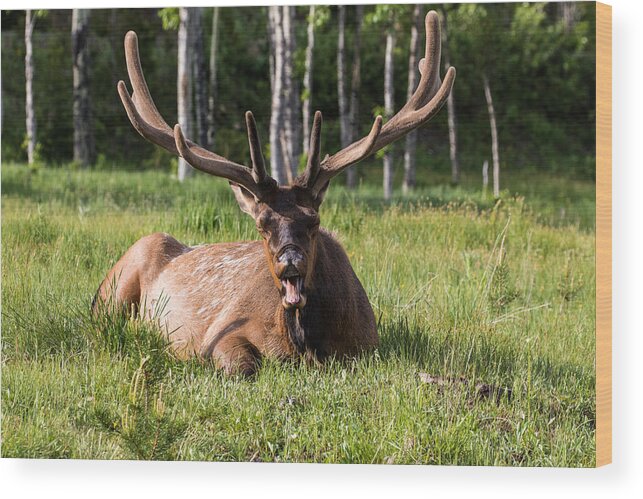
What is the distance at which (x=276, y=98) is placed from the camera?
634 centimetres

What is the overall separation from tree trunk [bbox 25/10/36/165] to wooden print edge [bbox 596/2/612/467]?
2.87 meters

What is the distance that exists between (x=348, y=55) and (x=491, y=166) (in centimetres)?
304

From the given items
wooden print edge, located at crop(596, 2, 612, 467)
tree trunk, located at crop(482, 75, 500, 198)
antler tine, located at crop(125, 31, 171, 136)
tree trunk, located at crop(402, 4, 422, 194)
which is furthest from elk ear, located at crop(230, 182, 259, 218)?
wooden print edge, located at crop(596, 2, 612, 467)

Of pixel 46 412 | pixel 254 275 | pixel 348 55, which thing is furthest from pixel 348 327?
pixel 348 55

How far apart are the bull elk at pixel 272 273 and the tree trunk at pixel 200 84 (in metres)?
0.65

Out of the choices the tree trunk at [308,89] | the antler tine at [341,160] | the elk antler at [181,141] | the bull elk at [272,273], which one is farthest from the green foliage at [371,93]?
the antler tine at [341,160]

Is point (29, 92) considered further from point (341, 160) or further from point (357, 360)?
point (357, 360)

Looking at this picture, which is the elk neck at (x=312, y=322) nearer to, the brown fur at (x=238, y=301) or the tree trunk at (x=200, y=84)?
the brown fur at (x=238, y=301)

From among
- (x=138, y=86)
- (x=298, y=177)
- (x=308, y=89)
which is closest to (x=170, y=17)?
(x=308, y=89)

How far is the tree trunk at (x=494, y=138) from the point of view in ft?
17.8

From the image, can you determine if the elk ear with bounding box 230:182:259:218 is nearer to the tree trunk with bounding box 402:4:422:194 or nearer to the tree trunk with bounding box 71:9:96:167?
the tree trunk with bounding box 71:9:96:167

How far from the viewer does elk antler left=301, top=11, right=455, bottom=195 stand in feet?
16.5

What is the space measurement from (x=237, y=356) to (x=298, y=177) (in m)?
0.91

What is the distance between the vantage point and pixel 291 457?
15.9 ft
